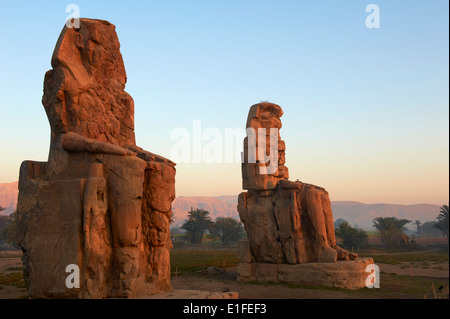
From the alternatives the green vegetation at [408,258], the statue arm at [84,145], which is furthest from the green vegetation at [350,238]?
the statue arm at [84,145]

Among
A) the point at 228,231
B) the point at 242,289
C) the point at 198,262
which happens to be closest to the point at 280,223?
the point at 242,289

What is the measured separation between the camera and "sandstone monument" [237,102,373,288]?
37.0 ft

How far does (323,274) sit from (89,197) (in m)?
7.84

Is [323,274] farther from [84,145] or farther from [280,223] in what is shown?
[84,145]

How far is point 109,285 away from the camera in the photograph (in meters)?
6.09

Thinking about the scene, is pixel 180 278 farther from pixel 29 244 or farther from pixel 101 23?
pixel 101 23

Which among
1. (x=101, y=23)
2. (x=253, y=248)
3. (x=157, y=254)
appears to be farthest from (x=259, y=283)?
(x=101, y=23)

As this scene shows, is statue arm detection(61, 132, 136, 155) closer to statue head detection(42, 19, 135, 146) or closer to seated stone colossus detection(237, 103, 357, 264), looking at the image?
statue head detection(42, 19, 135, 146)

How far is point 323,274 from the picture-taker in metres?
11.1

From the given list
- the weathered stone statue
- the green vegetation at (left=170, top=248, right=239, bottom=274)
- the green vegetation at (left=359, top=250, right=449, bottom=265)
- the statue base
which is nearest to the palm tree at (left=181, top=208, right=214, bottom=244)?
the green vegetation at (left=170, top=248, right=239, bottom=274)

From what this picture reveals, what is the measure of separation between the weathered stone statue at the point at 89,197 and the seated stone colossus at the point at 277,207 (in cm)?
594

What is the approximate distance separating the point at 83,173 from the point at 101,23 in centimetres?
317

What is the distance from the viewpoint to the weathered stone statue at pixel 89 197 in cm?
586

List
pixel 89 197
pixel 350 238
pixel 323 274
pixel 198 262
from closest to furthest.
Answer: pixel 89 197, pixel 323 274, pixel 198 262, pixel 350 238
